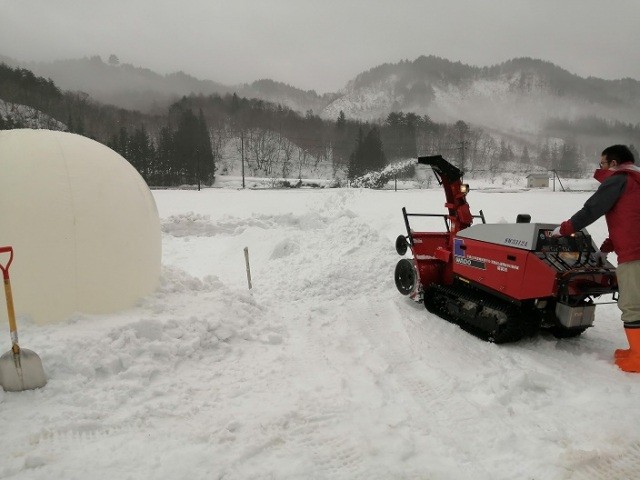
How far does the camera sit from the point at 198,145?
61719mm

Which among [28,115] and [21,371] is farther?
[28,115]

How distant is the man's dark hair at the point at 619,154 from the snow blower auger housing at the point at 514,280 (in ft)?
3.00

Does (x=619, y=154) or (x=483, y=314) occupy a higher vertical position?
(x=619, y=154)

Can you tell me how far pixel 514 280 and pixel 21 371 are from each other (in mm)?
4894

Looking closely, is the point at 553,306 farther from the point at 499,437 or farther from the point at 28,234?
the point at 28,234

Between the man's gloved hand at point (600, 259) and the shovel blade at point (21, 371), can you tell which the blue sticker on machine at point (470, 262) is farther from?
the shovel blade at point (21, 371)

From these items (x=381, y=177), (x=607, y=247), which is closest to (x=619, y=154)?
(x=607, y=247)

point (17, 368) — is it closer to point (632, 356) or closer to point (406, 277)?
point (406, 277)

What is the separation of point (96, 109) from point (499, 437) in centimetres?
10678

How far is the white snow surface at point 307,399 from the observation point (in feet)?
9.16

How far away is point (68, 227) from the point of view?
445 cm

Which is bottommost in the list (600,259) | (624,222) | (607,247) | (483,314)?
(483,314)

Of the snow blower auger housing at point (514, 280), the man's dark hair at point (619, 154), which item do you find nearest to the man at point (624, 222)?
the man's dark hair at point (619, 154)

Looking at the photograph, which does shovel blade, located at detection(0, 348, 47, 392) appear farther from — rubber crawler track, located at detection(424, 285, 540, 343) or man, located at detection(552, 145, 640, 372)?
man, located at detection(552, 145, 640, 372)
